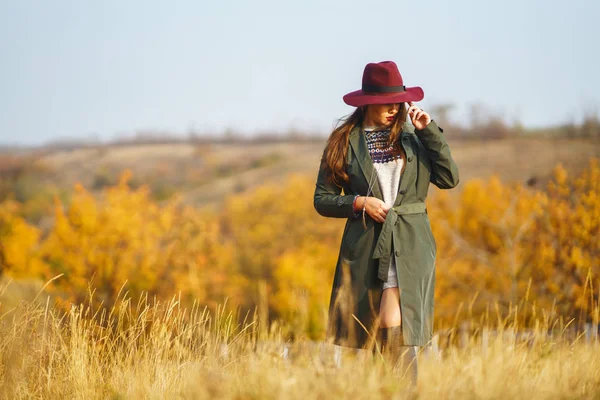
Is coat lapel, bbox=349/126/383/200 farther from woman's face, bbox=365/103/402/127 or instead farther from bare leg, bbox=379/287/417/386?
bare leg, bbox=379/287/417/386

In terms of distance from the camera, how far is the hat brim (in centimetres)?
423

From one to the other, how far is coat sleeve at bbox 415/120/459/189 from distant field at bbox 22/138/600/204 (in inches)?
2462

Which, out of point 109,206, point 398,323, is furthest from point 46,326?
point 109,206

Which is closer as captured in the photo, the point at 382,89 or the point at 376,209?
the point at 376,209

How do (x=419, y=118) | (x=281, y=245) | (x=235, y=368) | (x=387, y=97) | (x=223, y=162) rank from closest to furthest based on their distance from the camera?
1. (x=235, y=368)
2. (x=419, y=118)
3. (x=387, y=97)
4. (x=281, y=245)
5. (x=223, y=162)

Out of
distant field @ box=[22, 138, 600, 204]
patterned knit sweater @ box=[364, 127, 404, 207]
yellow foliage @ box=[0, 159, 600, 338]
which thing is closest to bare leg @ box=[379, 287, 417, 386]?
patterned knit sweater @ box=[364, 127, 404, 207]

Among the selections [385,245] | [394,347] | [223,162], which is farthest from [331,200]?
[223,162]

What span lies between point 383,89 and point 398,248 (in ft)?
2.72

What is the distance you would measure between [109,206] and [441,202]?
1749 cm

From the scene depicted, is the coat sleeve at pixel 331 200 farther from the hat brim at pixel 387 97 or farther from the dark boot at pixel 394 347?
the dark boot at pixel 394 347

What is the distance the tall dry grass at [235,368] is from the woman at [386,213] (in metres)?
0.18

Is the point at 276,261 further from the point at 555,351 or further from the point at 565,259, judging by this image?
the point at 555,351

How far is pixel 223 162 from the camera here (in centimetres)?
10638

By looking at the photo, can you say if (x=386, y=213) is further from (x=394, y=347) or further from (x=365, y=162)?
(x=394, y=347)
